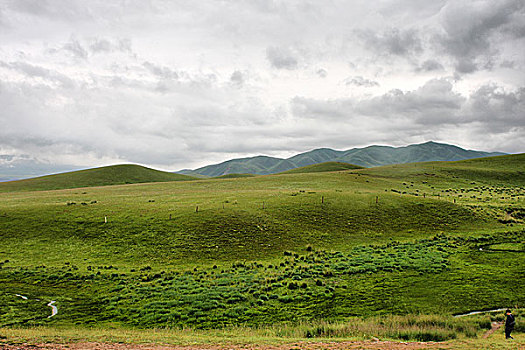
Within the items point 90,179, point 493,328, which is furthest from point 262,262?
point 90,179

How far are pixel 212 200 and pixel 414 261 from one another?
34344 mm

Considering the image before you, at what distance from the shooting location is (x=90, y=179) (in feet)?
443

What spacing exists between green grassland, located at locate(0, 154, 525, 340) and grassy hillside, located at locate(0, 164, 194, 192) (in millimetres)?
78621

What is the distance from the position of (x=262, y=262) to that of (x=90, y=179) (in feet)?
432

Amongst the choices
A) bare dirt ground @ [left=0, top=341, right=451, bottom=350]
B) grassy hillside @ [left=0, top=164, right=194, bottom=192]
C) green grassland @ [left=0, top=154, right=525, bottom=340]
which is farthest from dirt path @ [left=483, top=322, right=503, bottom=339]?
grassy hillside @ [left=0, top=164, right=194, bottom=192]

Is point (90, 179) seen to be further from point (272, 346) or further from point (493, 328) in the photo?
point (493, 328)

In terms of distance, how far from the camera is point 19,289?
2250 centimetres

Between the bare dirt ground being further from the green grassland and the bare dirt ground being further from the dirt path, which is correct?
the dirt path

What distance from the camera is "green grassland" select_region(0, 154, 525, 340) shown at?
61.2ft

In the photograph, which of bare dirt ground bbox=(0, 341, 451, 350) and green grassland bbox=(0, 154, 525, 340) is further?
green grassland bbox=(0, 154, 525, 340)

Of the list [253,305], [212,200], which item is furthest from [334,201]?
[253,305]

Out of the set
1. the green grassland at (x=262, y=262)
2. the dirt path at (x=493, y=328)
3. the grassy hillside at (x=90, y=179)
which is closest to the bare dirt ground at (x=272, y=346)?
the green grassland at (x=262, y=262)

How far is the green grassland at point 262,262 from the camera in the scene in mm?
18656

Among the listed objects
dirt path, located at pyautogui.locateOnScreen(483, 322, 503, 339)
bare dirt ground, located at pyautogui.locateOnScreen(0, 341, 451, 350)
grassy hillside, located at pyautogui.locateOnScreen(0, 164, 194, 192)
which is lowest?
dirt path, located at pyautogui.locateOnScreen(483, 322, 503, 339)
